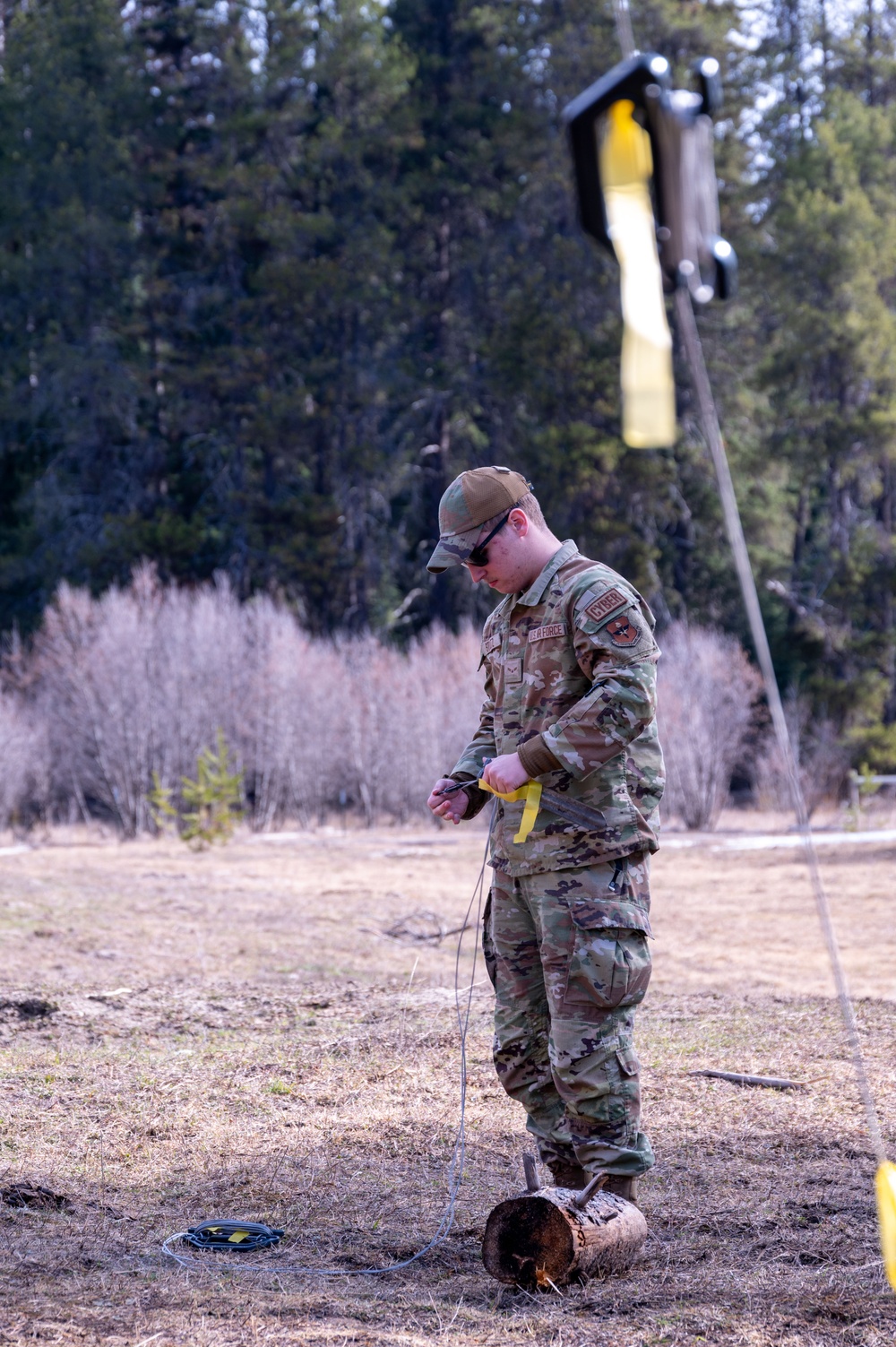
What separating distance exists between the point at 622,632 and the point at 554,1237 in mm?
1540

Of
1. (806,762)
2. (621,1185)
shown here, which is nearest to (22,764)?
(806,762)

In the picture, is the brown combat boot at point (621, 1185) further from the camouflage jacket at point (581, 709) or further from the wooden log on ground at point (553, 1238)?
the camouflage jacket at point (581, 709)

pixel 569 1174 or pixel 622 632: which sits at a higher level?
pixel 622 632

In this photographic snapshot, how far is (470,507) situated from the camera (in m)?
4.02

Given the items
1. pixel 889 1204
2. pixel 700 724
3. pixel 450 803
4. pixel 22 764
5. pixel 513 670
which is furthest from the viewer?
pixel 700 724

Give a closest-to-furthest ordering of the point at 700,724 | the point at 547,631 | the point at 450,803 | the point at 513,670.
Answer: the point at 547,631 < the point at 513,670 < the point at 450,803 < the point at 700,724

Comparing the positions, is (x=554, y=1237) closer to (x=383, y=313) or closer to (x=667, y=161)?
(x=667, y=161)

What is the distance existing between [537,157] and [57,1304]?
30335 millimetres

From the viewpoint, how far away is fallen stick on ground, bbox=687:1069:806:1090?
229 inches

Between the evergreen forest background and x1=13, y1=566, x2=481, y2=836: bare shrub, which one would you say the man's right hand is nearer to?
x1=13, y1=566, x2=481, y2=836: bare shrub

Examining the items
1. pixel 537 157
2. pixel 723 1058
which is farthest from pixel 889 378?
pixel 723 1058

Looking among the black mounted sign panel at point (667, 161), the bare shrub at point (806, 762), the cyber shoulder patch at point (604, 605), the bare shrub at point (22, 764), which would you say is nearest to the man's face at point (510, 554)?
the cyber shoulder patch at point (604, 605)

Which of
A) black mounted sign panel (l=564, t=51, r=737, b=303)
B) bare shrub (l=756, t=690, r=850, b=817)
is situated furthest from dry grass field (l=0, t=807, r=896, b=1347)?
bare shrub (l=756, t=690, r=850, b=817)

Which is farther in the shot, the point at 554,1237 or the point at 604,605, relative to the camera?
the point at 604,605
